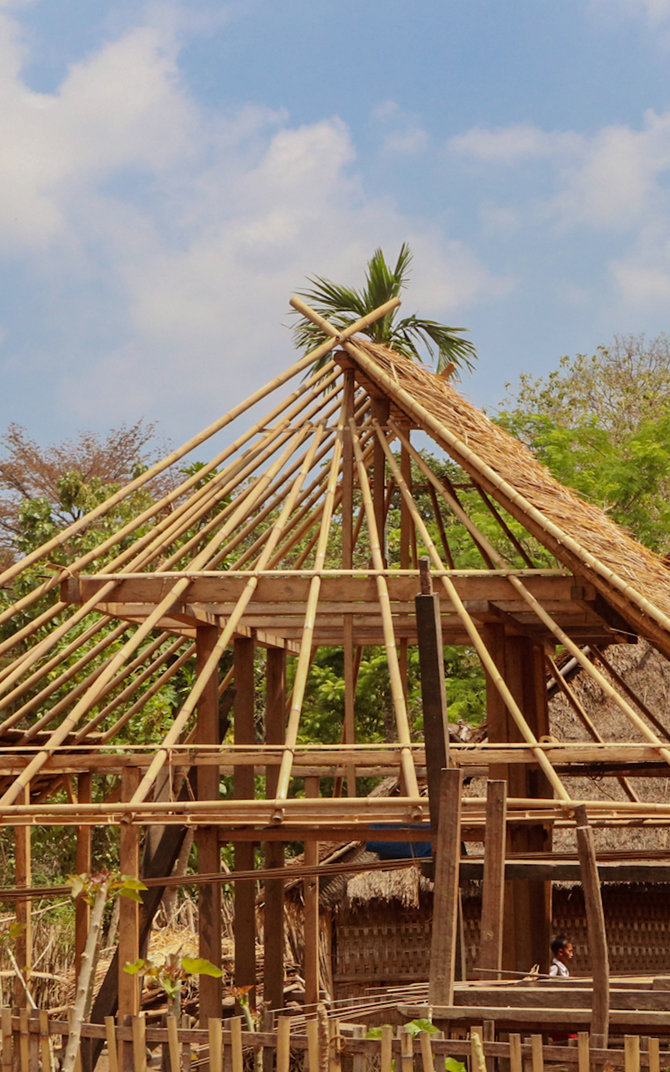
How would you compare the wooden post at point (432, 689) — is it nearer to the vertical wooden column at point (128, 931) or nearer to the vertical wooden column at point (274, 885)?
the vertical wooden column at point (128, 931)

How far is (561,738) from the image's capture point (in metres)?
14.2

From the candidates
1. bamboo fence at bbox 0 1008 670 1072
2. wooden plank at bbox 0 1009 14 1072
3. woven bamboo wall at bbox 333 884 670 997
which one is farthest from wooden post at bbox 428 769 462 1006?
woven bamboo wall at bbox 333 884 670 997

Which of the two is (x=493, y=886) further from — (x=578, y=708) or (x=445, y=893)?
(x=578, y=708)

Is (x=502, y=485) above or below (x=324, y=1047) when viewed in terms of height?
above

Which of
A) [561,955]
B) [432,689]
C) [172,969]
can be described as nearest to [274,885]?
[561,955]

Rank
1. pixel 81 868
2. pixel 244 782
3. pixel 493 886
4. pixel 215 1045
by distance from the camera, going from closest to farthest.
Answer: pixel 493 886 → pixel 215 1045 → pixel 244 782 → pixel 81 868

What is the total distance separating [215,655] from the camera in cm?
820

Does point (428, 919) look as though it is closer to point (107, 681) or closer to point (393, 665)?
point (107, 681)

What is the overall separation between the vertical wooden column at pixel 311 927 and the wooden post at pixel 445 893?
257 inches

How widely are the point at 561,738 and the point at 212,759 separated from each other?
24.7 feet

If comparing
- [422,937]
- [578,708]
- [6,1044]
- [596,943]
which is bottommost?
[422,937]

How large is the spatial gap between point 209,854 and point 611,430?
54.3 feet

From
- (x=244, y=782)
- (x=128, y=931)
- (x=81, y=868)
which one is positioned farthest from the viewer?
(x=81, y=868)

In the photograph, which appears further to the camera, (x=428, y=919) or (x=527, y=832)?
(x=428, y=919)
